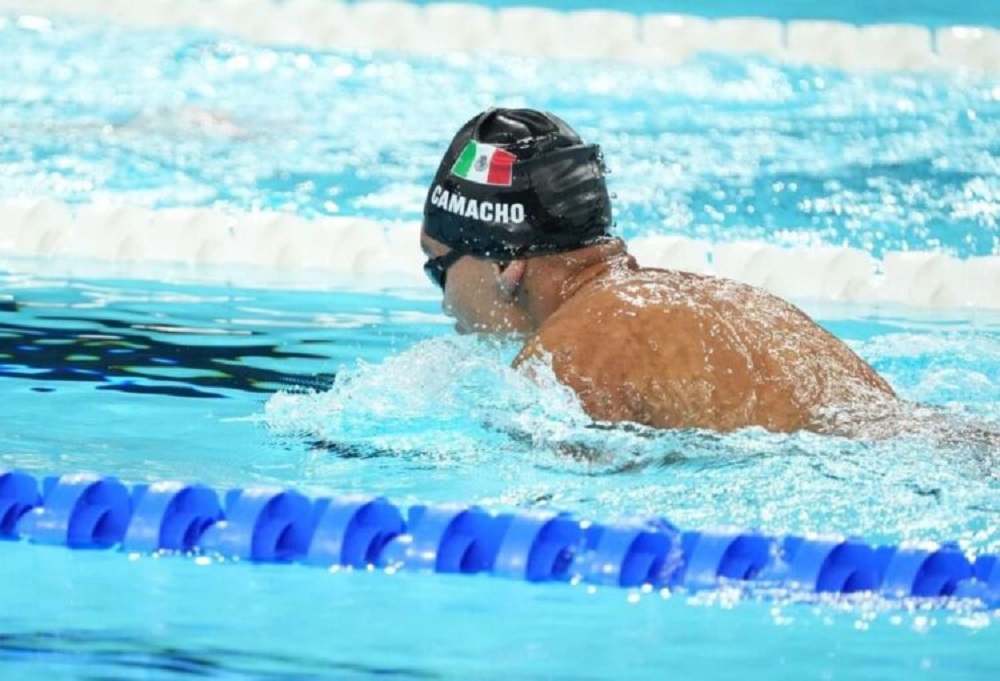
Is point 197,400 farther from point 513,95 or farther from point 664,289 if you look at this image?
point 513,95

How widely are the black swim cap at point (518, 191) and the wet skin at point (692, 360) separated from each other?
16cm

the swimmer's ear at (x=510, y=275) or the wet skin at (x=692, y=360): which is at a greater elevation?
the swimmer's ear at (x=510, y=275)

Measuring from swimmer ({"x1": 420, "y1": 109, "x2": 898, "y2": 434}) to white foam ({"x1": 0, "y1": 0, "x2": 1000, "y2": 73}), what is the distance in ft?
31.2

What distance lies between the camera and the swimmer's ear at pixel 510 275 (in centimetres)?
338

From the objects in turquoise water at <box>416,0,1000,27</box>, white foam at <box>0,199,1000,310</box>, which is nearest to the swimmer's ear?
white foam at <box>0,199,1000,310</box>

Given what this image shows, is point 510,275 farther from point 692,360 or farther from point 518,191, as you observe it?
point 692,360

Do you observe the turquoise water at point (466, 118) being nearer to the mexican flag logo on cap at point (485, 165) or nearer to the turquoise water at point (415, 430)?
the turquoise water at point (415, 430)

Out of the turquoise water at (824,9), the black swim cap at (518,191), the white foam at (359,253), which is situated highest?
the turquoise water at (824,9)

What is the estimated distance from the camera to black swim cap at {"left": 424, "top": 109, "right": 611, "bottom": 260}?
3379mm

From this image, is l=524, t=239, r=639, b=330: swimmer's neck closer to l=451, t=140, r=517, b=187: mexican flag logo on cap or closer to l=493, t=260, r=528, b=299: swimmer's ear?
l=493, t=260, r=528, b=299: swimmer's ear

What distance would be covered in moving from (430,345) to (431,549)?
1040 mm

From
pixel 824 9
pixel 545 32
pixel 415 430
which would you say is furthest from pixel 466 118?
pixel 415 430

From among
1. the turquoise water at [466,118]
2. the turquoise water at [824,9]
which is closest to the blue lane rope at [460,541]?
the turquoise water at [466,118]

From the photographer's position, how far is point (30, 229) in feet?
24.9
